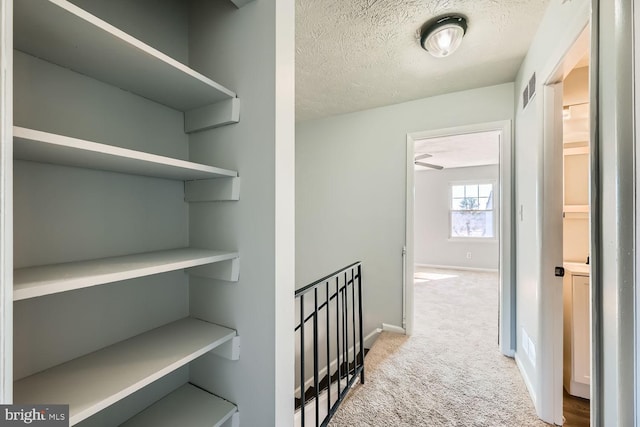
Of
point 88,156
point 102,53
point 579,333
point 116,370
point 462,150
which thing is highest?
point 462,150

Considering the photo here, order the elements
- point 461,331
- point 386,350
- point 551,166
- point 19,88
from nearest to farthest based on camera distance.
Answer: point 19,88 → point 551,166 → point 386,350 → point 461,331

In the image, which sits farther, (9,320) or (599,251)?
(599,251)

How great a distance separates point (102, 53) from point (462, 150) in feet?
16.0

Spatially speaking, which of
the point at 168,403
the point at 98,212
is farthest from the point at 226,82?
the point at 168,403

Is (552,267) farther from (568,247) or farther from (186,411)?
(186,411)

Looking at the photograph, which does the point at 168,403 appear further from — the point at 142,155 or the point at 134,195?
the point at 142,155

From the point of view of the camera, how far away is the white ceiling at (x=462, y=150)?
151 inches

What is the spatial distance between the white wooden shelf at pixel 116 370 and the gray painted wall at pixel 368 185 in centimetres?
212

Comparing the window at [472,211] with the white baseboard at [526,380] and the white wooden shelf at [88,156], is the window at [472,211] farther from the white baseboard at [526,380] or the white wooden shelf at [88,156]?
the white wooden shelf at [88,156]

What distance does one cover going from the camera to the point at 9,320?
1.62 ft

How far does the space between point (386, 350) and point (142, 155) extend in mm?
2502

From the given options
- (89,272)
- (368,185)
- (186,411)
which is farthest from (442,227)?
(89,272)

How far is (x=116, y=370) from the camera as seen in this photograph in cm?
85

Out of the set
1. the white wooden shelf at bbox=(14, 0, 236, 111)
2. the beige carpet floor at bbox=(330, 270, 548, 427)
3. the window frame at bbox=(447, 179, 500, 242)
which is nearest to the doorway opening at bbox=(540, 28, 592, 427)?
the beige carpet floor at bbox=(330, 270, 548, 427)
